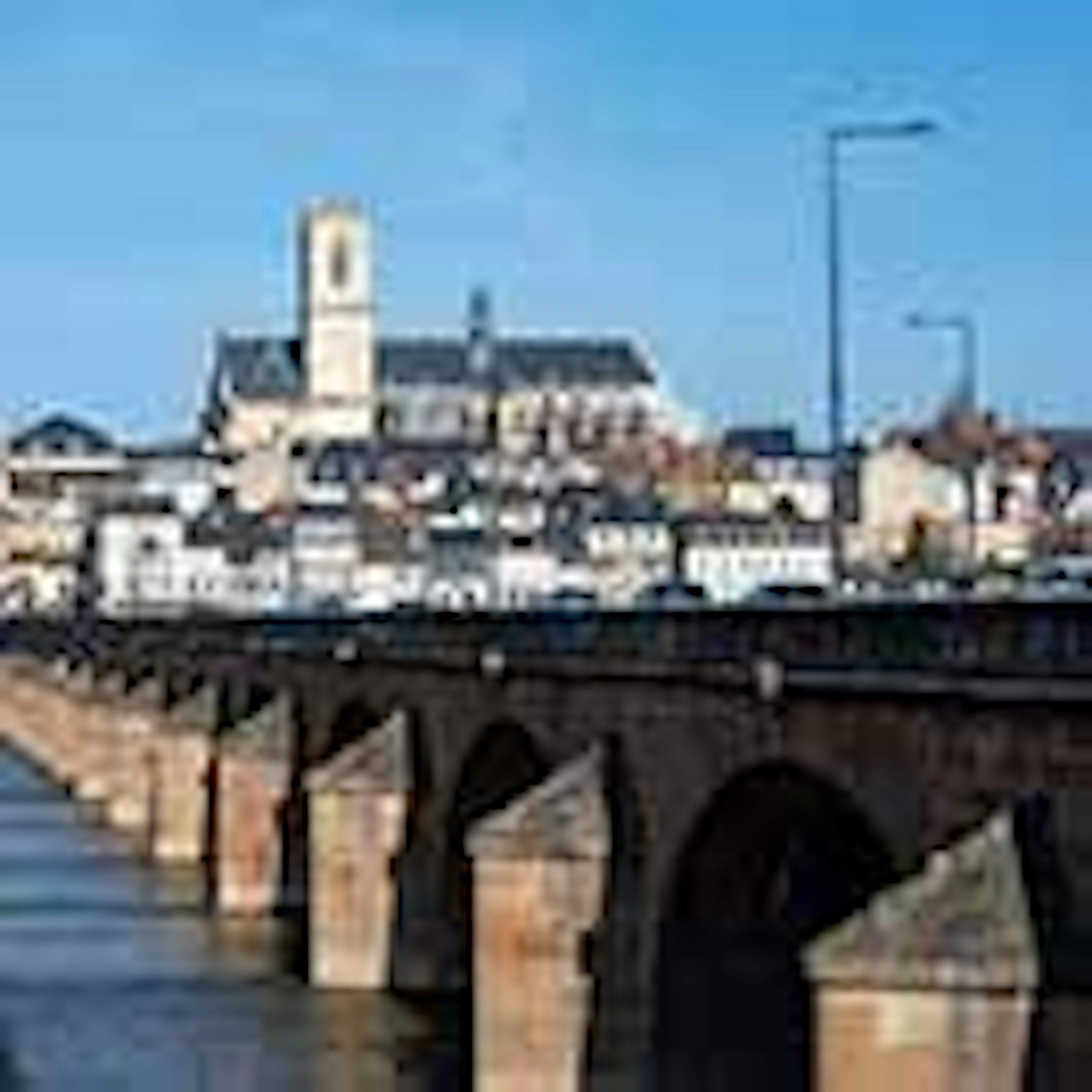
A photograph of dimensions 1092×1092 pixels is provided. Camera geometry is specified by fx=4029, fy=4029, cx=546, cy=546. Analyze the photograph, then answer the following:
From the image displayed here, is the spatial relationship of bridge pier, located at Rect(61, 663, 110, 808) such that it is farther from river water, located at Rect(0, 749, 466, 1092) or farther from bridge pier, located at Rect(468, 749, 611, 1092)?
bridge pier, located at Rect(468, 749, 611, 1092)

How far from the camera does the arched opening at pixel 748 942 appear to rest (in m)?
43.0

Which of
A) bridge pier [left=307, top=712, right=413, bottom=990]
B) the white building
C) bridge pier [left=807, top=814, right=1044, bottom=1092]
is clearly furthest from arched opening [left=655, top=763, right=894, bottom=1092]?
Answer: the white building

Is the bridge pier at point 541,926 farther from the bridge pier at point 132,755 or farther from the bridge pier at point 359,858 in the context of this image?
the bridge pier at point 132,755

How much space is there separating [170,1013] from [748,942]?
1956 centimetres

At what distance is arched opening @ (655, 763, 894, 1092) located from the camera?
42969 mm

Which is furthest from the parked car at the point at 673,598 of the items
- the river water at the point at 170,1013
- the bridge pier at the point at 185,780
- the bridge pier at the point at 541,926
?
the bridge pier at the point at 185,780

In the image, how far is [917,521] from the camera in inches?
4021

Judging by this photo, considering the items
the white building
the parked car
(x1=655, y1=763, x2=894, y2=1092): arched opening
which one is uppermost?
the white building

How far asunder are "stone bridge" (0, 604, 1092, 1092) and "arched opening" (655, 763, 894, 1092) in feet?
0.16

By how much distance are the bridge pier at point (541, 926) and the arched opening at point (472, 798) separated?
15.6 ft

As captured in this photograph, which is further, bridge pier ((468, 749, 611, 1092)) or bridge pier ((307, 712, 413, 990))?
bridge pier ((307, 712, 413, 990))

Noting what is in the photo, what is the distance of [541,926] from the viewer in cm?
4850

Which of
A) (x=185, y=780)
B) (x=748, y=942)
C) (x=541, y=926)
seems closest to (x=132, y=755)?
(x=185, y=780)

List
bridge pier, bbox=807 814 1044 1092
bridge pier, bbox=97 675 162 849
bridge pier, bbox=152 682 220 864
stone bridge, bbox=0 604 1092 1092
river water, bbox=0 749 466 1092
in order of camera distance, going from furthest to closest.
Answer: bridge pier, bbox=97 675 162 849 < bridge pier, bbox=152 682 220 864 < river water, bbox=0 749 466 1092 < stone bridge, bbox=0 604 1092 1092 < bridge pier, bbox=807 814 1044 1092
